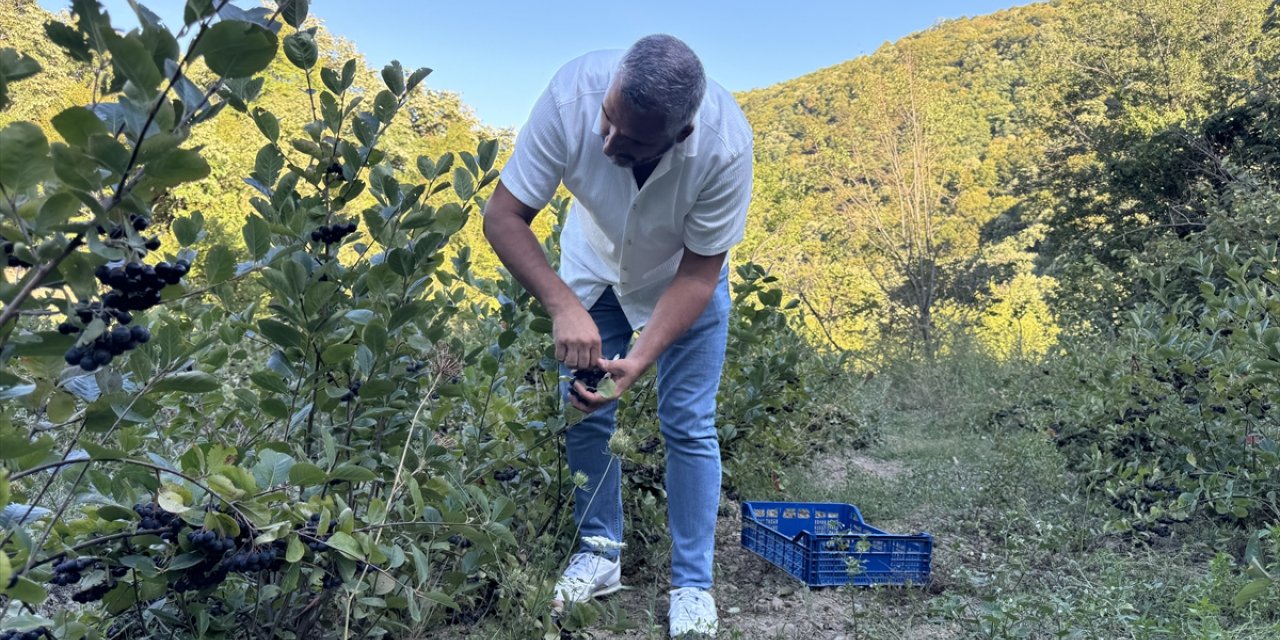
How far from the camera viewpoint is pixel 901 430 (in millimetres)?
8078

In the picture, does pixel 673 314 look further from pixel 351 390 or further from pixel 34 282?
pixel 34 282

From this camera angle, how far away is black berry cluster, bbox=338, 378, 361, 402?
1.92 m

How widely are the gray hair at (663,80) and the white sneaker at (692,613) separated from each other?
132 centimetres

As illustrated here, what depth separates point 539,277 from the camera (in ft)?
7.72

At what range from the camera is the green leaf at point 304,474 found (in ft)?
4.73

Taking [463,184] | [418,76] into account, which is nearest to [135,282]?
[418,76]

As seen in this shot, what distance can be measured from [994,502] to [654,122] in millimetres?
3224

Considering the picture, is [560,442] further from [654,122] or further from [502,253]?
[654,122]

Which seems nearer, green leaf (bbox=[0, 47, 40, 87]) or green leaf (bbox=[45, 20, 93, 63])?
green leaf (bbox=[0, 47, 40, 87])

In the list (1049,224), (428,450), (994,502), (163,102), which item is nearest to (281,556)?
(428,450)

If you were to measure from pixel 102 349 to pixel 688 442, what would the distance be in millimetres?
1825

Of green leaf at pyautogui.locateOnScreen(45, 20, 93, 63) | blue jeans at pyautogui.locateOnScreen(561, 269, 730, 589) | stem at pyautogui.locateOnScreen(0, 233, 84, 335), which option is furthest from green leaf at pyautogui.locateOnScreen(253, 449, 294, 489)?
blue jeans at pyautogui.locateOnScreen(561, 269, 730, 589)

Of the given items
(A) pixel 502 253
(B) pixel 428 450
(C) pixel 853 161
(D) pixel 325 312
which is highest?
(C) pixel 853 161

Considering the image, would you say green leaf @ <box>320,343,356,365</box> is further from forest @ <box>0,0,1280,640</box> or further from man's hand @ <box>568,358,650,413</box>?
man's hand @ <box>568,358,650,413</box>
